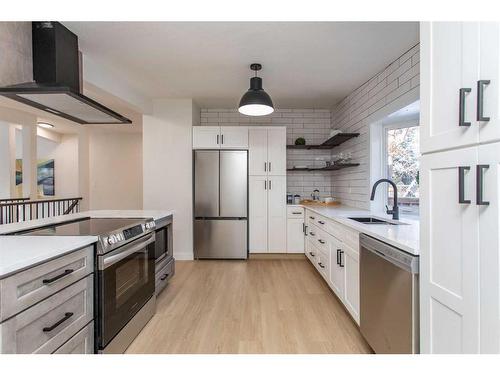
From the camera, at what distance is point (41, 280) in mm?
1231

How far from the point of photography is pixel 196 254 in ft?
14.0

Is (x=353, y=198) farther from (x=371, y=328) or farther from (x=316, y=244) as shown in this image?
(x=371, y=328)

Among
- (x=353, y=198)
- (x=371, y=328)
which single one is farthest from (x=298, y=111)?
(x=371, y=328)

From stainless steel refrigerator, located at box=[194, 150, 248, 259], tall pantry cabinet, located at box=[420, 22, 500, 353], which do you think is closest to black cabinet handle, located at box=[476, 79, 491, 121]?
tall pantry cabinet, located at box=[420, 22, 500, 353]

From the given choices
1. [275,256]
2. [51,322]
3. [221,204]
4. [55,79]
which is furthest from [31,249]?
[275,256]

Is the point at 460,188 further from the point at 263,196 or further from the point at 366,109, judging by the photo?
the point at 263,196

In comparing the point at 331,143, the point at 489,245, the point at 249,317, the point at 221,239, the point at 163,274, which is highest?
the point at 331,143

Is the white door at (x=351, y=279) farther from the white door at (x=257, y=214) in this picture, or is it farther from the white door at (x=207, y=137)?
the white door at (x=207, y=137)

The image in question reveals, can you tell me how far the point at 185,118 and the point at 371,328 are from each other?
3707 millimetres

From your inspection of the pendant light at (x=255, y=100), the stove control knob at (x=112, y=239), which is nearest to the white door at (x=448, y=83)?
the pendant light at (x=255, y=100)

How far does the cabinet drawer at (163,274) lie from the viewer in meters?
2.77

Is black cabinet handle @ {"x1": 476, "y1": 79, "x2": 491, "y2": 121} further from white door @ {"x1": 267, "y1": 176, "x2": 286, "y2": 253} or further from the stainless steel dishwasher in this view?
white door @ {"x1": 267, "y1": 176, "x2": 286, "y2": 253}

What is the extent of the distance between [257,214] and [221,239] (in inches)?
27.2

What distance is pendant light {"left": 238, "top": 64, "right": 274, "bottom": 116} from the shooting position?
2.81 metres
